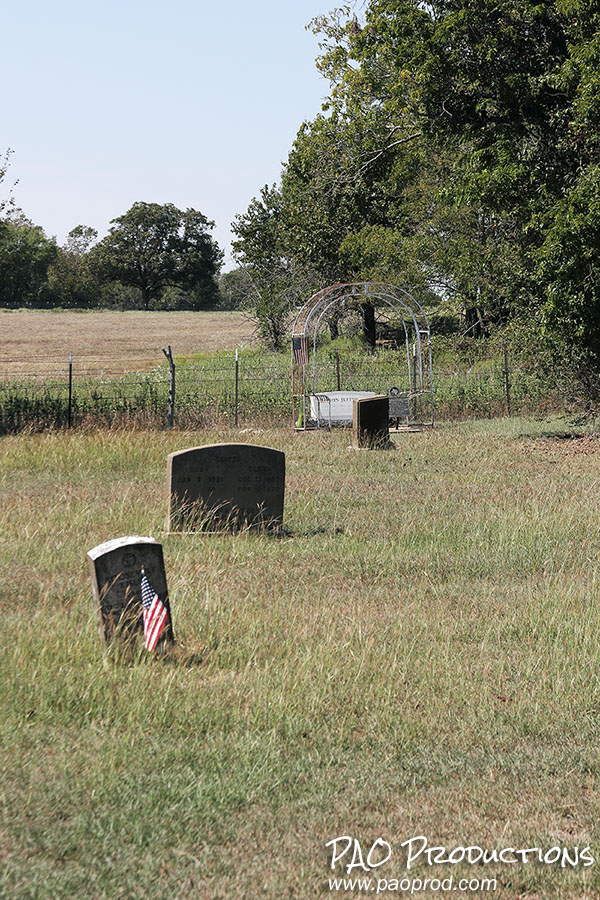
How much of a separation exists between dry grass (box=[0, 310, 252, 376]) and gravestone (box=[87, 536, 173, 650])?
32542 millimetres

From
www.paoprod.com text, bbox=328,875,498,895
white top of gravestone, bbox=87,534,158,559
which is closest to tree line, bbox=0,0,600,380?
white top of gravestone, bbox=87,534,158,559

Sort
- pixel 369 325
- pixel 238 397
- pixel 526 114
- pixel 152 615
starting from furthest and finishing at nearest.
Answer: pixel 369 325 → pixel 238 397 → pixel 526 114 → pixel 152 615

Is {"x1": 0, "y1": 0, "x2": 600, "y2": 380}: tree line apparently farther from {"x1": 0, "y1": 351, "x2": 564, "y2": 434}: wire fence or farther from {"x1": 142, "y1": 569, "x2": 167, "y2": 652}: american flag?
{"x1": 142, "y1": 569, "x2": 167, "y2": 652}: american flag

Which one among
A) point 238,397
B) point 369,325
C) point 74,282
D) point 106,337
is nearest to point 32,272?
point 74,282

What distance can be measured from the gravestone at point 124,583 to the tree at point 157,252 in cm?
10598

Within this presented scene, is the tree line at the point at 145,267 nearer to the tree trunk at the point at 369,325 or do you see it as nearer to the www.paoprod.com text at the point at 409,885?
the tree trunk at the point at 369,325

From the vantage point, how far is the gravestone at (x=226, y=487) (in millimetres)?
10477

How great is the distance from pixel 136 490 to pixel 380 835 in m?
9.02

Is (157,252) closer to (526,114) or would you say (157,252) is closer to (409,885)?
(526,114)

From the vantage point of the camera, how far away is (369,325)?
Result: 1702 inches

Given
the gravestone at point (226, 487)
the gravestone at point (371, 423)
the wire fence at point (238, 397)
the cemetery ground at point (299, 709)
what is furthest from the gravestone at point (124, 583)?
the wire fence at point (238, 397)

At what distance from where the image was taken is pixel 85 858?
3.86 meters

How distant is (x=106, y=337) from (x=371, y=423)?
173 ft

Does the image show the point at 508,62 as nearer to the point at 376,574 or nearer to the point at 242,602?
the point at 376,574
